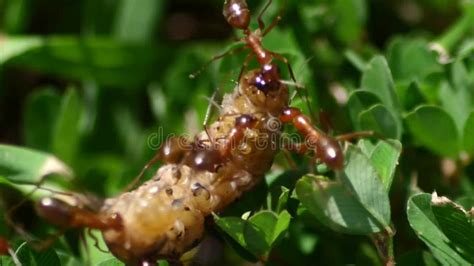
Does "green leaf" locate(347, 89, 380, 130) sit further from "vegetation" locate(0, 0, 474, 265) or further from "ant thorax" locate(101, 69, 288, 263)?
"ant thorax" locate(101, 69, 288, 263)

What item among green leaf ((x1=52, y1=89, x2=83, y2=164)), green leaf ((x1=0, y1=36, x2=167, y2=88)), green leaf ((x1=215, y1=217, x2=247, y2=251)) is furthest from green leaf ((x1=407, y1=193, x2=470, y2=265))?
green leaf ((x1=0, y1=36, x2=167, y2=88))

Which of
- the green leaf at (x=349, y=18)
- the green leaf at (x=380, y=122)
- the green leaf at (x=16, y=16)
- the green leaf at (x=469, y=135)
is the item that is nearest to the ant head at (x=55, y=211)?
the green leaf at (x=380, y=122)

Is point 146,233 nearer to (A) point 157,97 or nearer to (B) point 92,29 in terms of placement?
(A) point 157,97

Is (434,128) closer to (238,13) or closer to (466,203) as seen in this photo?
(466,203)

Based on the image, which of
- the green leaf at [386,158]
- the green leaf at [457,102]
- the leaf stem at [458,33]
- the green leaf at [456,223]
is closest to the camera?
the green leaf at [456,223]

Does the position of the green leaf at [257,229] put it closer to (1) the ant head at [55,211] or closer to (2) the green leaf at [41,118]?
(1) the ant head at [55,211]
